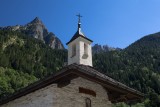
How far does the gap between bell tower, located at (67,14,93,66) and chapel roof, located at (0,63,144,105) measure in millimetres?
2834

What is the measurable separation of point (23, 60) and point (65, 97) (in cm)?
10403

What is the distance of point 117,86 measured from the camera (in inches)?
376

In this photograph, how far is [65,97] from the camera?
9.28 meters

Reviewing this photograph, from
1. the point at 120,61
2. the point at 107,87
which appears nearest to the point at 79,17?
the point at 107,87

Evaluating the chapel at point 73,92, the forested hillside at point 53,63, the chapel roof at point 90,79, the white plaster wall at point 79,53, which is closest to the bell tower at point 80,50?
the white plaster wall at point 79,53

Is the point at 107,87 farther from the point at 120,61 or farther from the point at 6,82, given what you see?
the point at 120,61

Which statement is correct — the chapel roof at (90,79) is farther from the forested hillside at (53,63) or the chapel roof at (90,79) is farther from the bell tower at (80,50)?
the forested hillside at (53,63)

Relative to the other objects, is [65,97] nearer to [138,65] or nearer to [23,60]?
[138,65]

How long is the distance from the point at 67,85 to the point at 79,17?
6.79m

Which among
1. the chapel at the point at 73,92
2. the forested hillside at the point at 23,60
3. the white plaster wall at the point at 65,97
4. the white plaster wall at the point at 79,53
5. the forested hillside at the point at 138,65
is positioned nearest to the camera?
the chapel at the point at 73,92

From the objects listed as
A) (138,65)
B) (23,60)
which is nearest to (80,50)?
(138,65)

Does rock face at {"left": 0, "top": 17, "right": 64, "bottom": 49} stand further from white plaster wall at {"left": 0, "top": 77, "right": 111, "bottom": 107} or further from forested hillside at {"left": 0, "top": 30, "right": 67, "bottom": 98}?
white plaster wall at {"left": 0, "top": 77, "right": 111, "bottom": 107}

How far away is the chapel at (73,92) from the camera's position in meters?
8.92

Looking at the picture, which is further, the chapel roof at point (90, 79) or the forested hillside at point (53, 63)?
the forested hillside at point (53, 63)
